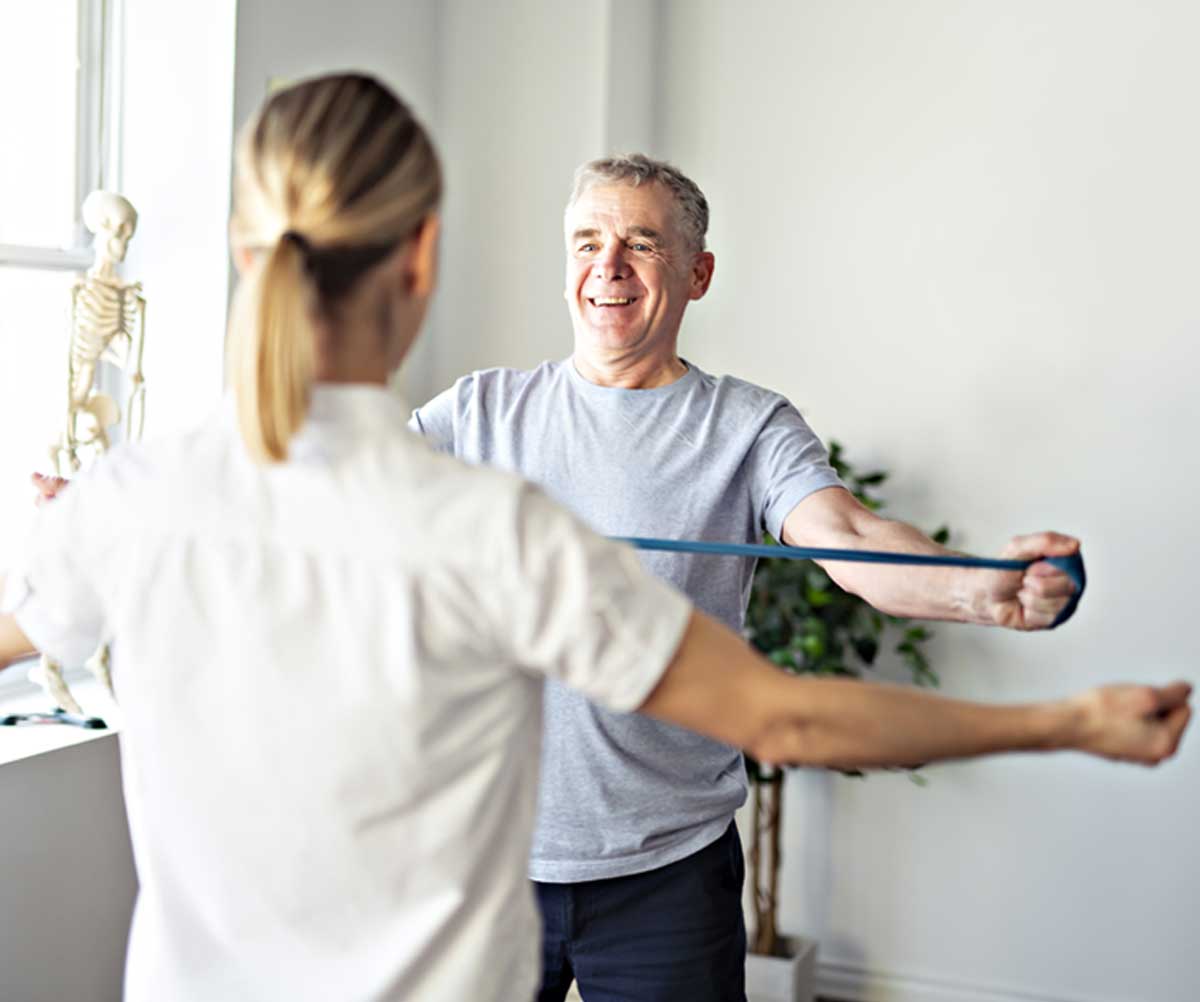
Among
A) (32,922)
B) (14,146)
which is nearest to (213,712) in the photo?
(32,922)

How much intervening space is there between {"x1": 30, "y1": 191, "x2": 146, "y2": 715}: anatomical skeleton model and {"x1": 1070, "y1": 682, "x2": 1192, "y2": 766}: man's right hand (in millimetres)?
1792

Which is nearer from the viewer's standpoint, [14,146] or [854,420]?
[14,146]

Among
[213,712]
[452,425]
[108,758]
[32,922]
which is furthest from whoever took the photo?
[108,758]

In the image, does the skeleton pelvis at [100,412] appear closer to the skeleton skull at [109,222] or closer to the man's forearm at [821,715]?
the skeleton skull at [109,222]

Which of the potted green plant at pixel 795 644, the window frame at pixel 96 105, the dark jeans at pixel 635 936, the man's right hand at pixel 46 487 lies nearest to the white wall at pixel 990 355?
the potted green plant at pixel 795 644

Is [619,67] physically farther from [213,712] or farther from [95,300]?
[213,712]

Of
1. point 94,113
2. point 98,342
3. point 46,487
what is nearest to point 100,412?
point 98,342

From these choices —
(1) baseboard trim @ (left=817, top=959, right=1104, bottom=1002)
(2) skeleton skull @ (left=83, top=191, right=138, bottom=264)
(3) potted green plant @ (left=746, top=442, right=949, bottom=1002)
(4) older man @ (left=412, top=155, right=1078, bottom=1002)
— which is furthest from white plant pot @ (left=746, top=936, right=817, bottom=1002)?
(2) skeleton skull @ (left=83, top=191, right=138, bottom=264)

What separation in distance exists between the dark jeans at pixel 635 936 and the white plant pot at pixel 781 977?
5.25 feet

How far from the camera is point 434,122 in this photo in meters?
3.66

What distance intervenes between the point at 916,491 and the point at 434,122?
153 cm

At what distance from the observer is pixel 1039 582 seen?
162 centimetres

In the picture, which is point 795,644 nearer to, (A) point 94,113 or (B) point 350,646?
(A) point 94,113

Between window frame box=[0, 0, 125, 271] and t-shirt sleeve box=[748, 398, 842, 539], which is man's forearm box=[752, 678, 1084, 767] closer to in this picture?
t-shirt sleeve box=[748, 398, 842, 539]
